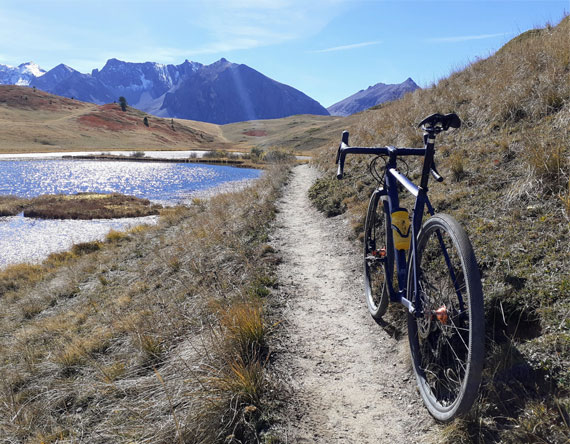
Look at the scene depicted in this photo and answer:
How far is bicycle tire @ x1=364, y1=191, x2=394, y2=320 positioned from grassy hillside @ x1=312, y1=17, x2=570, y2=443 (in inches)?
14.4

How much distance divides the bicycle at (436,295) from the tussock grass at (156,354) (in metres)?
1.62

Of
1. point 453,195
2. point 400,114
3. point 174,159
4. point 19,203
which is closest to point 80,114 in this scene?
point 174,159

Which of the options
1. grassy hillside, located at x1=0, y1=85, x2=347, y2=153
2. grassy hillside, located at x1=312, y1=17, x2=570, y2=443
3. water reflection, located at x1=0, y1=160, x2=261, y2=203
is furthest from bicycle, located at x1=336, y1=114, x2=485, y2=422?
grassy hillside, located at x1=0, y1=85, x2=347, y2=153

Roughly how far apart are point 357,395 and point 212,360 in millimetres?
1601

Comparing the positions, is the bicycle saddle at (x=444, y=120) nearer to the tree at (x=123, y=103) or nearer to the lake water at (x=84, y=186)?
the lake water at (x=84, y=186)

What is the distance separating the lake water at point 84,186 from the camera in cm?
2308

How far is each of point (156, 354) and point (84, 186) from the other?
45.9 m

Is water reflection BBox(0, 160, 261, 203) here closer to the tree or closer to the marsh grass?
the marsh grass

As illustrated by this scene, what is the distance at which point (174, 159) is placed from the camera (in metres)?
68.7

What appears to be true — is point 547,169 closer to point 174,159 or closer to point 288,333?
point 288,333

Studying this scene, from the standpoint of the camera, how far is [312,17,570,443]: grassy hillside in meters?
2.60

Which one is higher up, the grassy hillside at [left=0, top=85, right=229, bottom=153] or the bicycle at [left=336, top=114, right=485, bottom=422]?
the grassy hillside at [left=0, top=85, right=229, bottom=153]

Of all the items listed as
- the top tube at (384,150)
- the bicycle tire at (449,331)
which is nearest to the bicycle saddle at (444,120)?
the top tube at (384,150)

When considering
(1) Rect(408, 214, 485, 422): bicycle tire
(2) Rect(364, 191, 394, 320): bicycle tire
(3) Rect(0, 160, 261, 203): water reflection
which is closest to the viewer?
(1) Rect(408, 214, 485, 422): bicycle tire
